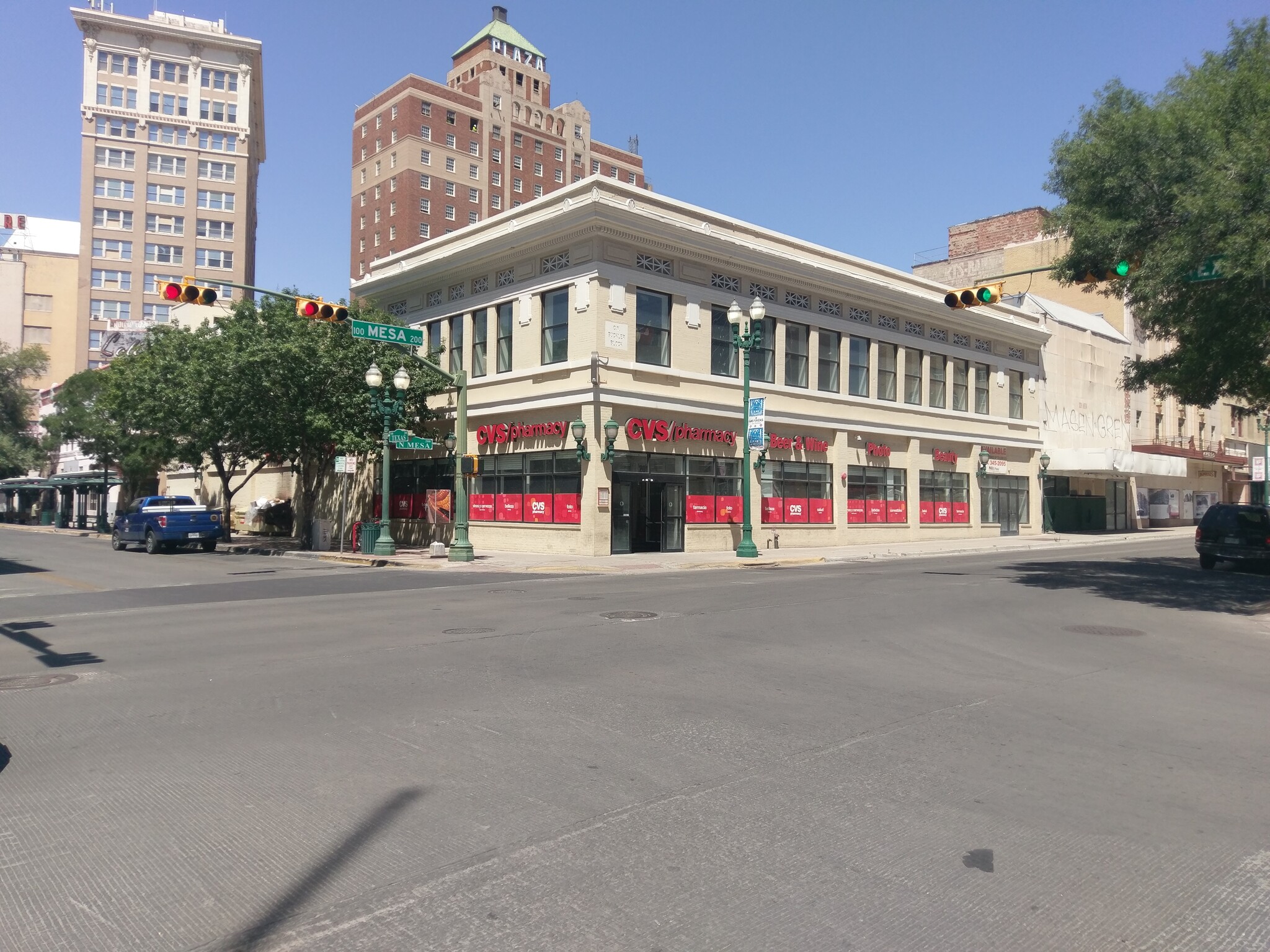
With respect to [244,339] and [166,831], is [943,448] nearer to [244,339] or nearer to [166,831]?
[244,339]

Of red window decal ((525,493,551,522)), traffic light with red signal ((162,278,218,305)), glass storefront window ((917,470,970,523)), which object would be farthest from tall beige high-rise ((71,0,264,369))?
traffic light with red signal ((162,278,218,305))

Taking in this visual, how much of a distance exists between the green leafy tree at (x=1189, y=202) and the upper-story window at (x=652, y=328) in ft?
A: 42.1

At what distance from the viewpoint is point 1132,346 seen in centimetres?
5369

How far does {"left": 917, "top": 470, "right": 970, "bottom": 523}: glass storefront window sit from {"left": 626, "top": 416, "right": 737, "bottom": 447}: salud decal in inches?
463

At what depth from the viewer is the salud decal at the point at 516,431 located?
28.2m

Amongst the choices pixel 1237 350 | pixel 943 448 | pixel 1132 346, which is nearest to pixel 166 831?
pixel 1237 350

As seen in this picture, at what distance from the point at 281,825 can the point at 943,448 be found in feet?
124

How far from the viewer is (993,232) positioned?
57031 mm

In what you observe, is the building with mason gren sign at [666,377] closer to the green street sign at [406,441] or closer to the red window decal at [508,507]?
the red window decal at [508,507]

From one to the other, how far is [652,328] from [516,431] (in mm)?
5512

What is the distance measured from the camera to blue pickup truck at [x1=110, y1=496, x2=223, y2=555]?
30.4 metres

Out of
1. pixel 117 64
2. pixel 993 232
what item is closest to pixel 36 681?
pixel 993 232

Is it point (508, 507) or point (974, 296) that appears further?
point (508, 507)

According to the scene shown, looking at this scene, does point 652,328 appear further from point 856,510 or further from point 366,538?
point 856,510
